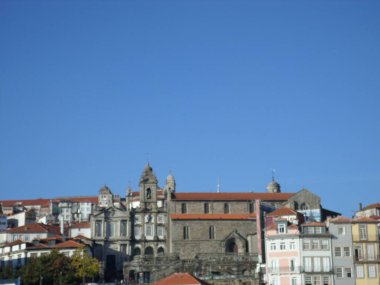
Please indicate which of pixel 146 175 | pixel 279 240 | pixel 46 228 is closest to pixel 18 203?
pixel 46 228

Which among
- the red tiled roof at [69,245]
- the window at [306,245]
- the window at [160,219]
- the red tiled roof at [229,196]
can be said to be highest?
the red tiled roof at [229,196]

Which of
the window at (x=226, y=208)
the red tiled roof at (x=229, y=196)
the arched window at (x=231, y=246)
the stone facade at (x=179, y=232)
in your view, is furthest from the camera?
the red tiled roof at (x=229, y=196)

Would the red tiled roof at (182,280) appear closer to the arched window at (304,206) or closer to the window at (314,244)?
the window at (314,244)

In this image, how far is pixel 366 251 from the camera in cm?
7344

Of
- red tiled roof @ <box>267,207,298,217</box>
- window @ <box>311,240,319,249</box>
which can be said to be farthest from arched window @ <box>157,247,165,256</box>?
window @ <box>311,240,319,249</box>

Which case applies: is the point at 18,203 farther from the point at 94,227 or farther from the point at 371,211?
the point at 371,211

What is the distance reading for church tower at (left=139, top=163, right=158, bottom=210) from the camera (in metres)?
107

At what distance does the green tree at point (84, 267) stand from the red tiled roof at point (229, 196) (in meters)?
19.1

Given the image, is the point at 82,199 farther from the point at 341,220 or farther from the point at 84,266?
the point at 341,220

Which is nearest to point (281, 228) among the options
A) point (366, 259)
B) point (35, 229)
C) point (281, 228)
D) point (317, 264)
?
point (281, 228)

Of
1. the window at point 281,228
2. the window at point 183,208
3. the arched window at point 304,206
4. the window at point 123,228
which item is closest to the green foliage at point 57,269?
the window at point 123,228

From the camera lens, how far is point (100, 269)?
94062 mm

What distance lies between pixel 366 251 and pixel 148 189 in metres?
42.5

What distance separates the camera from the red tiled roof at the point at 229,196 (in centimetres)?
10311
